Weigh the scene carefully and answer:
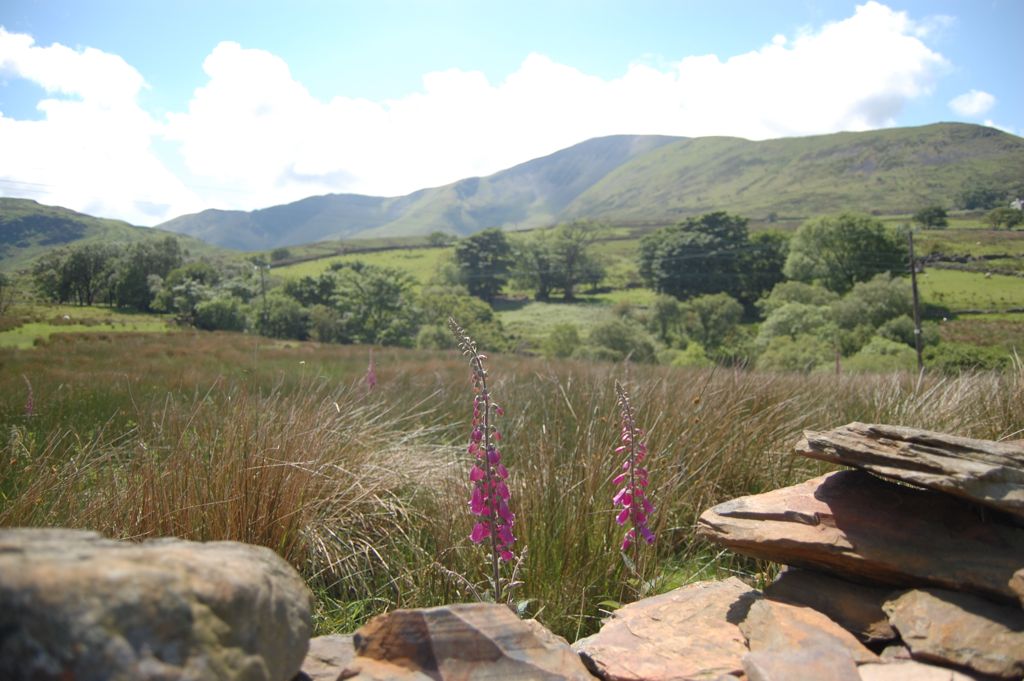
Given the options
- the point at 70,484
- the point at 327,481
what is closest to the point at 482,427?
the point at 327,481

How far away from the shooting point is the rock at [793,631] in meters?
2.39

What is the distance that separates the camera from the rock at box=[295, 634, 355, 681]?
2097 mm

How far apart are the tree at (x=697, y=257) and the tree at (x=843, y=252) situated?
8.39m

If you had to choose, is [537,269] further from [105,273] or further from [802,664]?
[802,664]

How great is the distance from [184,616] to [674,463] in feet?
12.4

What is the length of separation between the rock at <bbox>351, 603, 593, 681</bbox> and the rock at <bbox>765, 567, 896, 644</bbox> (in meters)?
1.25

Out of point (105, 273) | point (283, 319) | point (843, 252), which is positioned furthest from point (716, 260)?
point (105, 273)

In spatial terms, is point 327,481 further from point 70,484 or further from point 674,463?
point 674,463

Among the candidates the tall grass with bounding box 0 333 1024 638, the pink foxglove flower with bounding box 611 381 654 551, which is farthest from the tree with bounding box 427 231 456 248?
the pink foxglove flower with bounding box 611 381 654 551

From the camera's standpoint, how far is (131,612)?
124cm

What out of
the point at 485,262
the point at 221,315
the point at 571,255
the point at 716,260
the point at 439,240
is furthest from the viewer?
the point at 439,240

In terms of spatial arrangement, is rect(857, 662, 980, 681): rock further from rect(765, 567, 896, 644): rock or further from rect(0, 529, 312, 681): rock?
rect(0, 529, 312, 681): rock

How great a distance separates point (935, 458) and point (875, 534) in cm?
47

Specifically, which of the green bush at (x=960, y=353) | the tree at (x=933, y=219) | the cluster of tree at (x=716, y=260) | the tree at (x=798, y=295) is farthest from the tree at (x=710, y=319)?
the green bush at (x=960, y=353)
